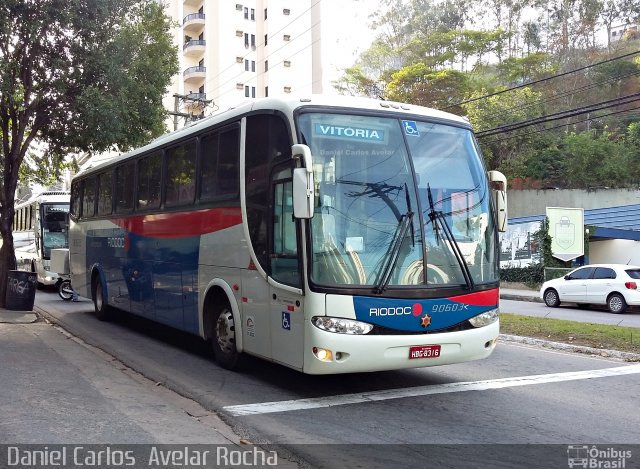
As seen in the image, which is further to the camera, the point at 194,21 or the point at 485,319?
the point at 194,21

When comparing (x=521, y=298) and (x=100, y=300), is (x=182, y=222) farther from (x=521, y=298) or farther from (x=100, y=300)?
(x=521, y=298)

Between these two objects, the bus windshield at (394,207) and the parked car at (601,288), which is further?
the parked car at (601,288)

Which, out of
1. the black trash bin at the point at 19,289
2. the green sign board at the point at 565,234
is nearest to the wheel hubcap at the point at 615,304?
the green sign board at the point at 565,234

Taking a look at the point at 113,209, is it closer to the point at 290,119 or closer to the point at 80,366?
the point at 80,366

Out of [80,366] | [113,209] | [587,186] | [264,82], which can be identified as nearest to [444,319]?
[80,366]

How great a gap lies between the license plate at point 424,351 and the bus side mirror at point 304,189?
184cm

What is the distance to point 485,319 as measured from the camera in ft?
24.5

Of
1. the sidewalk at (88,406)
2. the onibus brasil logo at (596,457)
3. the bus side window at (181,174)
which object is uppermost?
the bus side window at (181,174)

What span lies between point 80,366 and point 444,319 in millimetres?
4843

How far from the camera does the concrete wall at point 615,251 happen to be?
31.6 meters

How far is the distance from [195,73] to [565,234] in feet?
125

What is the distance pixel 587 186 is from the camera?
45906 millimetres

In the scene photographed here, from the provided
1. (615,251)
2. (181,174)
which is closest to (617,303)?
(615,251)

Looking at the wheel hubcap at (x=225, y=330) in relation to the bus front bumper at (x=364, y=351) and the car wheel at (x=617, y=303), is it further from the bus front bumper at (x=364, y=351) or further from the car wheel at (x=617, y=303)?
the car wheel at (x=617, y=303)
